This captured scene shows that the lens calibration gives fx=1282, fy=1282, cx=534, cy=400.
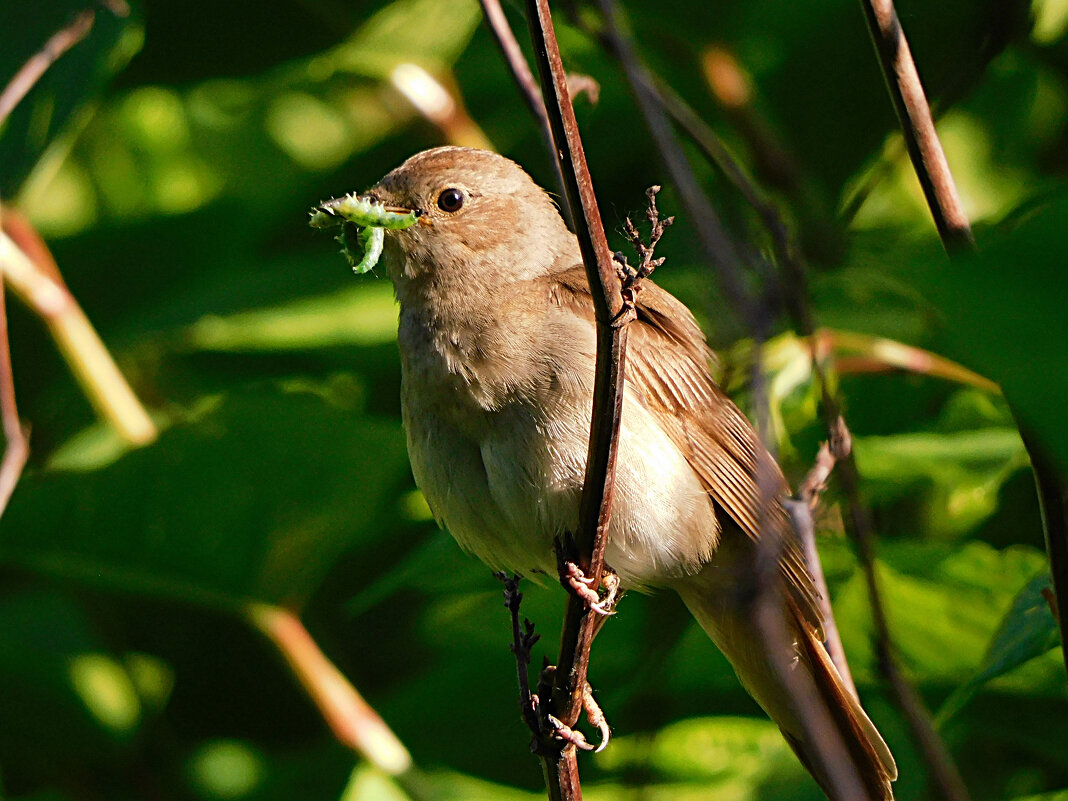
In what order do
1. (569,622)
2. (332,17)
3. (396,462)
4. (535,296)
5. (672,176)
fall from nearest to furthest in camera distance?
(672,176) → (569,622) → (535,296) → (396,462) → (332,17)

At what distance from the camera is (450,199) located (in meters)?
3.24

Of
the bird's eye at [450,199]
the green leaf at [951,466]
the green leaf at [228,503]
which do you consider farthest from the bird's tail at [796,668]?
the bird's eye at [450,199]

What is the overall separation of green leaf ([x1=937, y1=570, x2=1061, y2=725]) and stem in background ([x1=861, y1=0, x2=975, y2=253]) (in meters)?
0.96

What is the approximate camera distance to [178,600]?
3631 millimetres

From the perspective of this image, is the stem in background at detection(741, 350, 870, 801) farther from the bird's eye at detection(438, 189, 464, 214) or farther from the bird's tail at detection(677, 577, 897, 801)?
the bird's eye at detection(438, 189, 464, 214)

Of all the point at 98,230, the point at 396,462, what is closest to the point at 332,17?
the point at 98,230

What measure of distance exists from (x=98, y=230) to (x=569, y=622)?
9.38 feet

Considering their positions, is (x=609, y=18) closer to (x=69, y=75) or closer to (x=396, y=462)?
(x=396, y=462)

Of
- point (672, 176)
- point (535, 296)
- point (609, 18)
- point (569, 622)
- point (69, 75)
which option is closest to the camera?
point (672, 176)

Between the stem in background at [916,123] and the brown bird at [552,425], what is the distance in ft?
3.33

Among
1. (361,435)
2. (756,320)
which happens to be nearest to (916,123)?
(756,320)

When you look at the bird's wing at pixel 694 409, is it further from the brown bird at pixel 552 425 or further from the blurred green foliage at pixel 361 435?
the blurred green foliage at pixel 361 435

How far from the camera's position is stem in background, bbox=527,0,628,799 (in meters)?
1.34

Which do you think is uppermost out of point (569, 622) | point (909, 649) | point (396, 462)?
point (569, 622)
